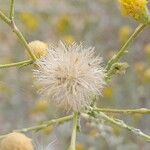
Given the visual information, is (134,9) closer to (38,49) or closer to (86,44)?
(38,49)

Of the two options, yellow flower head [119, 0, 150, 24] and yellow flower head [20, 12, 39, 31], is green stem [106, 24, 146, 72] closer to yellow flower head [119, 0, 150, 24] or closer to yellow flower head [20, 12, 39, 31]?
yellow flower head [119, 0, 150, 24]

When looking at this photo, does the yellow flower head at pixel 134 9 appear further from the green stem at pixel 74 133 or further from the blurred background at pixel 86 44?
the blurred background at pixel 86 44

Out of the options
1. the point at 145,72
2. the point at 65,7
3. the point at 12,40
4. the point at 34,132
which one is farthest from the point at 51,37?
the point at 34,132

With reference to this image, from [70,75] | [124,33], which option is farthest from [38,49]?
[124,33]

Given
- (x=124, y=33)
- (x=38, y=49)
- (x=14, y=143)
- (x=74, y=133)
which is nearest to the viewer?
(x=74, y=133)

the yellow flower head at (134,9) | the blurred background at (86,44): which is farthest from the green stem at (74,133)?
the blurred background at (86,44)

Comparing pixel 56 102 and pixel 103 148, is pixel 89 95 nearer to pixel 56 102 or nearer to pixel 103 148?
pixel 56 102
